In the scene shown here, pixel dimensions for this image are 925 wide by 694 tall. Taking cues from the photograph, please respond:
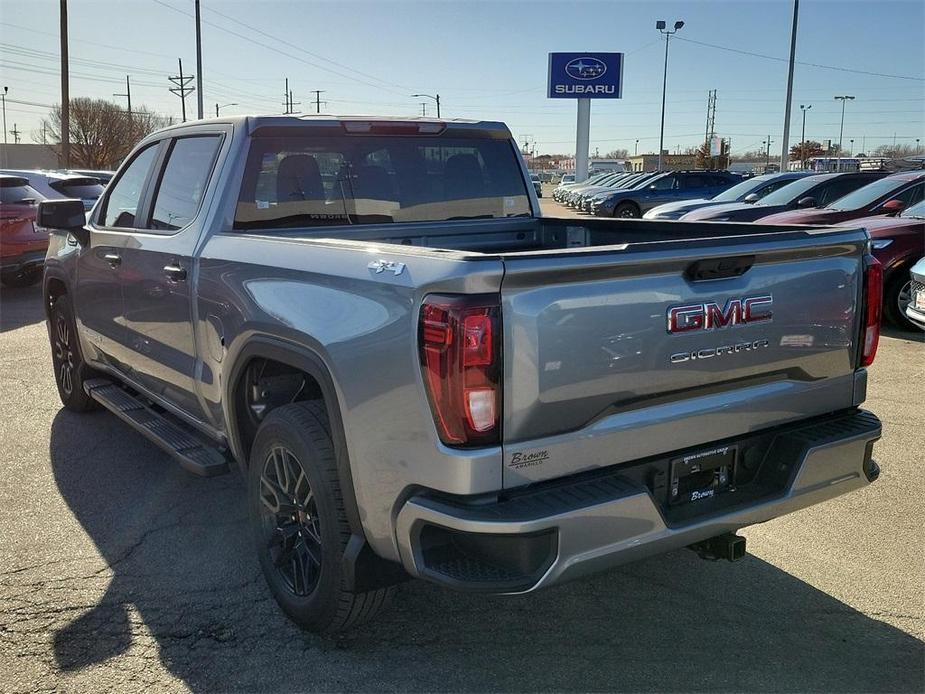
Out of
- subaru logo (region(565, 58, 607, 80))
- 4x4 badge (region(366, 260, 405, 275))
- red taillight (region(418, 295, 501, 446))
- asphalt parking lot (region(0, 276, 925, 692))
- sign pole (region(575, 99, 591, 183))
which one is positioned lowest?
asphalt parking lot (region(0, 276, 925, 692))

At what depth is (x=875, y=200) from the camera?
37.9ft

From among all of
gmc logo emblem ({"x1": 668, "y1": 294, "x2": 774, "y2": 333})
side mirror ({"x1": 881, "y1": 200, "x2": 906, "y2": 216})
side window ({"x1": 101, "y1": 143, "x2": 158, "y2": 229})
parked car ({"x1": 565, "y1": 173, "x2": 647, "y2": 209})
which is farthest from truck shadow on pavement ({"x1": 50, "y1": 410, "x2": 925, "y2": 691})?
parked car ({"x1": 565, "y1": 173, "x2": 647, "y2": 209})

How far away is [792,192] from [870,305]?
12.4 metres

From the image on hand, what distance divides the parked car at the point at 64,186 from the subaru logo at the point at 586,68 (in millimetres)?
28496

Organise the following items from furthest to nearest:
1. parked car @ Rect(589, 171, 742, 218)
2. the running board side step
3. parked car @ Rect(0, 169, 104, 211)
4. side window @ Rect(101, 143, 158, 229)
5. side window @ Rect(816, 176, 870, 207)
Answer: parked car @ Rect(589, 171, 742, 218)
side window @ Rect(816, 176, 870, 207)
parked car @ Rect(0, 169, 104, 211)
side window @ Rect(101, 143, 158, 229)
the running board side step

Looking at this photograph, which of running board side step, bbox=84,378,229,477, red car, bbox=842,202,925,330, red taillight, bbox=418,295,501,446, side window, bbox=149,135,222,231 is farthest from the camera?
red car, bbox=842,202,925,330

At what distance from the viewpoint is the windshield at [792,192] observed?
14.5 metres

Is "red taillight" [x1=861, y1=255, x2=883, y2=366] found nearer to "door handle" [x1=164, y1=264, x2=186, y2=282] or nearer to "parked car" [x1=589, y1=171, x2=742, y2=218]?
"door handle" [x1=164, y1=264, x2=186, y2=282]

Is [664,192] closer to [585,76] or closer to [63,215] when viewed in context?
Answer: [585,76]

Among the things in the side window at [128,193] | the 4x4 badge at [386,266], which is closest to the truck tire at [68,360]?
the side window at [128,193]

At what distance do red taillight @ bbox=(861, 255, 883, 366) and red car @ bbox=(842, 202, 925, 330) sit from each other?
650 centimetres

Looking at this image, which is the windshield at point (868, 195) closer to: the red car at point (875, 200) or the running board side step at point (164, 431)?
the red car at point (875, 200)

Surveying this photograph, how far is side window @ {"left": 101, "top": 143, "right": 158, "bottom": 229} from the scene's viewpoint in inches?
193

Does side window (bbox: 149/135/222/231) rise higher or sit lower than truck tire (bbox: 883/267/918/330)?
higher
